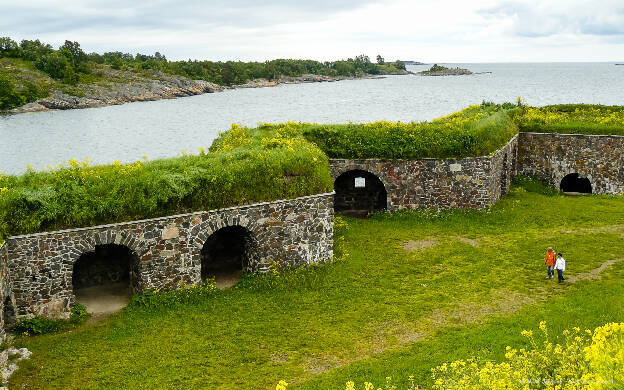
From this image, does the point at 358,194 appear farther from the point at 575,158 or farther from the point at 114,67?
the point at 114,67

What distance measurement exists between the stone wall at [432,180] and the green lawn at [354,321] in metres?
3.30

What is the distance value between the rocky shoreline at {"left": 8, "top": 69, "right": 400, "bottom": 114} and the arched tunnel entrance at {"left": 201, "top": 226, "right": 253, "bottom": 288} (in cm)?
6291

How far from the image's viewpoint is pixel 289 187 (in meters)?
18.3

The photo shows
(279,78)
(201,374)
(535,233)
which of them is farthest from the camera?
(279,78)

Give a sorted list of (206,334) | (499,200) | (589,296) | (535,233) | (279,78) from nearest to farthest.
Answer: (206,334)
(589,296)
(535,233)
(499,200)
(279,78)

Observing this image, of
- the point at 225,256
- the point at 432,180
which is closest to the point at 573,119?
the point at 432,180

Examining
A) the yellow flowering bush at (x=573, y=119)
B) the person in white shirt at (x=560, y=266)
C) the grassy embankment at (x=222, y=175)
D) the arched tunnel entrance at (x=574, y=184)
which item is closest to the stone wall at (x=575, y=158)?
the yellow flowering bush at (x=573, y=119)

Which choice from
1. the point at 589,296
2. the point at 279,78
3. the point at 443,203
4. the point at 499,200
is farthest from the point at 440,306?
the point at 279,78

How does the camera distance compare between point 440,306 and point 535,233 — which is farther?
point 535,233

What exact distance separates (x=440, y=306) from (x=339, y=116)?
2524 inches

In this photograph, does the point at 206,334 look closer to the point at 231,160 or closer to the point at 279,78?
the point at 231,160

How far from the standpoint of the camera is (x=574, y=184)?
33.6 m

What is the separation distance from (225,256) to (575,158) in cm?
2079

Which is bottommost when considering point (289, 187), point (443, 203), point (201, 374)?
point (201, 374)
